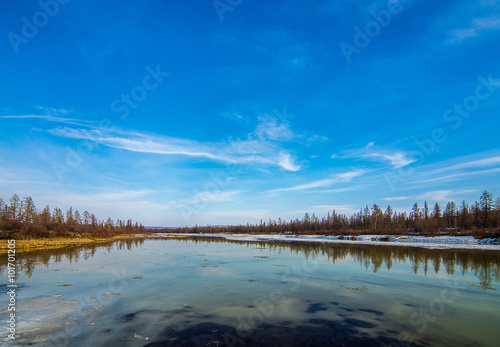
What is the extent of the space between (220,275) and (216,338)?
33.9 feet

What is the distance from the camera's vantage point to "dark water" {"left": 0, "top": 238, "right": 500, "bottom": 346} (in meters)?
7.11

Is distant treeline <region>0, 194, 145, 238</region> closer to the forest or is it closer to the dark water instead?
the forest

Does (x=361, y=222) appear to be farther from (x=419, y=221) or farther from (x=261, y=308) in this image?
(x=261, y=308)

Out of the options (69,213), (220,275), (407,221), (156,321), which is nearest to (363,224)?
(407,221)

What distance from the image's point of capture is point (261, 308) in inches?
387

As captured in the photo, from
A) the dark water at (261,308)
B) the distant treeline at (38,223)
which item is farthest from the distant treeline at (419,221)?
the distant treeline at (38,223)

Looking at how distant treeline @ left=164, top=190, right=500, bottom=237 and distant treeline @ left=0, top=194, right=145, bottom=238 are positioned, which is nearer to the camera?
distant treeline @ left=0, top=194, right=145, bottom=238

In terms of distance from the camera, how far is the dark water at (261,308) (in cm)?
711
